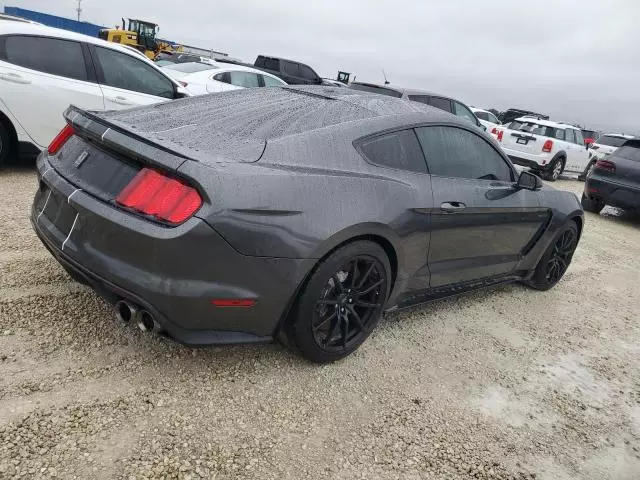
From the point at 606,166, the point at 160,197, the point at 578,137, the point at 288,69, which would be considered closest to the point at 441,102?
the point at 606,166

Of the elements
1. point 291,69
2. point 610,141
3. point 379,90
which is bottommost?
point 291,69

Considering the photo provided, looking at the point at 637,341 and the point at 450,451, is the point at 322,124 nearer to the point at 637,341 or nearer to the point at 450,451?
the point at 450,451

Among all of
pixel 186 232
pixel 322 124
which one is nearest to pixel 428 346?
pixel 322 124

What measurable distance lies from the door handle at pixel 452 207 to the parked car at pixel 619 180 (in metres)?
6.60

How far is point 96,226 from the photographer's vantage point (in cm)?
233

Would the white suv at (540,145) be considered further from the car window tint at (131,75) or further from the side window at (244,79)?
the car window tint at (131,75)

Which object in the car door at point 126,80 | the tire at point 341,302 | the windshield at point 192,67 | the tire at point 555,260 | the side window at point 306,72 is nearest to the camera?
the tire at point 341,302

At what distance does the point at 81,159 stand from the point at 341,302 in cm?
153

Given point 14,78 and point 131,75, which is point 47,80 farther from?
point 131,75

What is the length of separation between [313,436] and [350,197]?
1162 millimetres

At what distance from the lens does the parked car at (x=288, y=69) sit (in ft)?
60.1

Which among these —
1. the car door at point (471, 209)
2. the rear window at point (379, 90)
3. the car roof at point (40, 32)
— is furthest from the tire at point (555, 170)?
the car roof at point (40, 32)

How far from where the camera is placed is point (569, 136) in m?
14.0

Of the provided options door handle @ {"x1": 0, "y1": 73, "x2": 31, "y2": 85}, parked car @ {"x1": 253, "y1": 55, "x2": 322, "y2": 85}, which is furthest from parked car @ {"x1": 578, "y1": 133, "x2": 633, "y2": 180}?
door handle @ {"x1": 0, "y1": 73, "x2": 31, "y2": 85}
